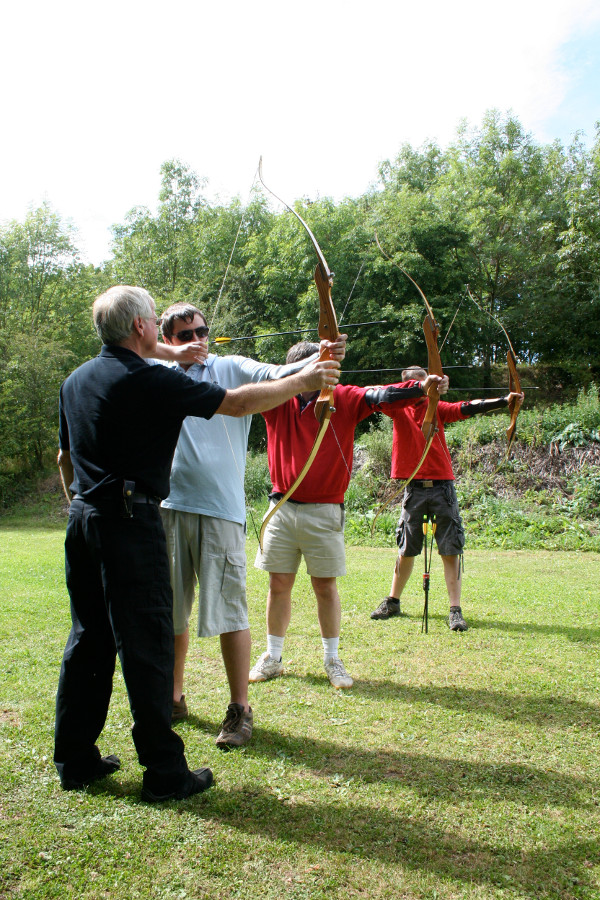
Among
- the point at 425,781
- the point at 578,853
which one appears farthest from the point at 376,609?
the point at 578,853

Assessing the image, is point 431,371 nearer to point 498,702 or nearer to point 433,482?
point 433,482

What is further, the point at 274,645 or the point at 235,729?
the point at 274,645

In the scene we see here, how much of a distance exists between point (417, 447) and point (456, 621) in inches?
54.1

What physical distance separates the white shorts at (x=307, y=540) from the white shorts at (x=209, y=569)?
27.7 inches

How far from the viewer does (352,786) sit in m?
2.43

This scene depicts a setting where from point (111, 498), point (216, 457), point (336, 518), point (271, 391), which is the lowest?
point (336, 518)

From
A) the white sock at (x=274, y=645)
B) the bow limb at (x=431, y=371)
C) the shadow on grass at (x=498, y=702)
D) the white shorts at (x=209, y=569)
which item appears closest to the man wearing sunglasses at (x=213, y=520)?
the white shorts at (x=209, y=569)

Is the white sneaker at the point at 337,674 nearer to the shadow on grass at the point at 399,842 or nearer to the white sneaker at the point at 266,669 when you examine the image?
the white sneaker at the point at 266,669

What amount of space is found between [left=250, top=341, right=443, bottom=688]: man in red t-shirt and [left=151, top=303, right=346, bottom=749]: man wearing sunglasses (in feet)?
2.22

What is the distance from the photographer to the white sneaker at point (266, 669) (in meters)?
3.59

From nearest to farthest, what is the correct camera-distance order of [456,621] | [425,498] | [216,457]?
[216,457] → [456,621] → [425,498]

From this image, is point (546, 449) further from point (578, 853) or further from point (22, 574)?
point (578, 853)

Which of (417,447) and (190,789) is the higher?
(417,447)

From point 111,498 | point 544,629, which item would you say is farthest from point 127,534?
point 544,629
